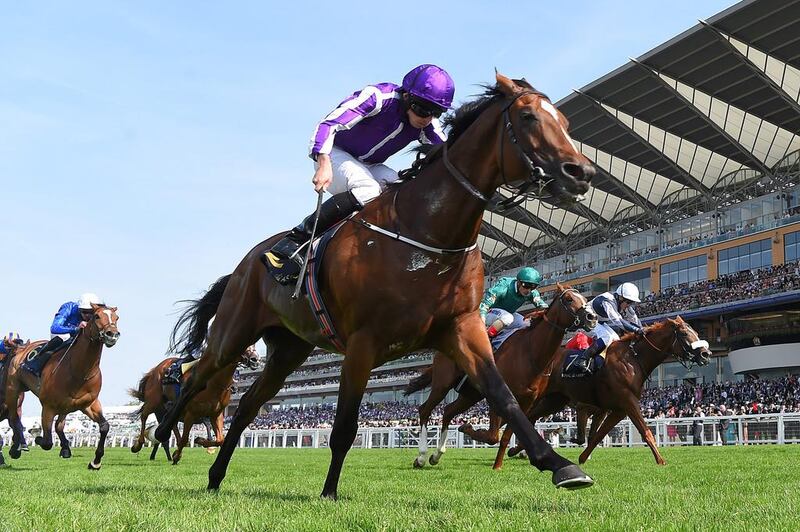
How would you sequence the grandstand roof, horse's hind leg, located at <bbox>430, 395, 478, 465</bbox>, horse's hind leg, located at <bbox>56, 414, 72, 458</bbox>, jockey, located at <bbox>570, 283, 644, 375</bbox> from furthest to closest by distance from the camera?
the grandstand roof < horse's hind leg, located at <bbox>56, 414, 72, 458</bbox> < jockey, located at <bbox>570, 283, 644, 375</bbox> < horse's hind leg, located at <bbox>430, 395, 478, 465</bbox>

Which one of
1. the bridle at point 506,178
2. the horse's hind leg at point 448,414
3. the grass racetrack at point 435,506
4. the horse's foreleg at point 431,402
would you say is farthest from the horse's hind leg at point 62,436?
the bridle at point 506,178

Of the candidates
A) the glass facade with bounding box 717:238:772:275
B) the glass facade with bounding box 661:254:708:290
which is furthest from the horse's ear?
the glass facade with bounding box 661:254:708:290

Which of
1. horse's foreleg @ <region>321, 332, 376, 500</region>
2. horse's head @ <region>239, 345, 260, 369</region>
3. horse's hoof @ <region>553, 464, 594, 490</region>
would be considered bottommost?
horse's hoof @ <region>553, 464, 594, 490</region>

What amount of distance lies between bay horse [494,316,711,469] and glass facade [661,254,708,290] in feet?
145

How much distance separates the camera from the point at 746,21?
120 ft

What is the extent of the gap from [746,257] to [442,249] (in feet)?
166

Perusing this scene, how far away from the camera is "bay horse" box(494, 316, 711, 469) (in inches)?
456

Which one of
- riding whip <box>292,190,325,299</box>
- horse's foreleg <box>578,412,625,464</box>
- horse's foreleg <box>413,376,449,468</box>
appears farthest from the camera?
horse's foreleg <box>413,376,449,468</box>

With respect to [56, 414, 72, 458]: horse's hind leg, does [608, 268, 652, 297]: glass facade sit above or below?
above

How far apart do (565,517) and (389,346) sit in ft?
5.17

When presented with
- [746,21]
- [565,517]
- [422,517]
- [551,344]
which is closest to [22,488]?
→ [422,517]

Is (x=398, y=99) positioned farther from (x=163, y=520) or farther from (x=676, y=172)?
(x=676, y=172)

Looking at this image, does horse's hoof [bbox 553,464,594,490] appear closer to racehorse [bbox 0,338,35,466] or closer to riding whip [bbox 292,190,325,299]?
riding whip [bbox 292,190,325,299]

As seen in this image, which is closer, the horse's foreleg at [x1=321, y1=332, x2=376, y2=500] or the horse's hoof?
the horse's hoof
